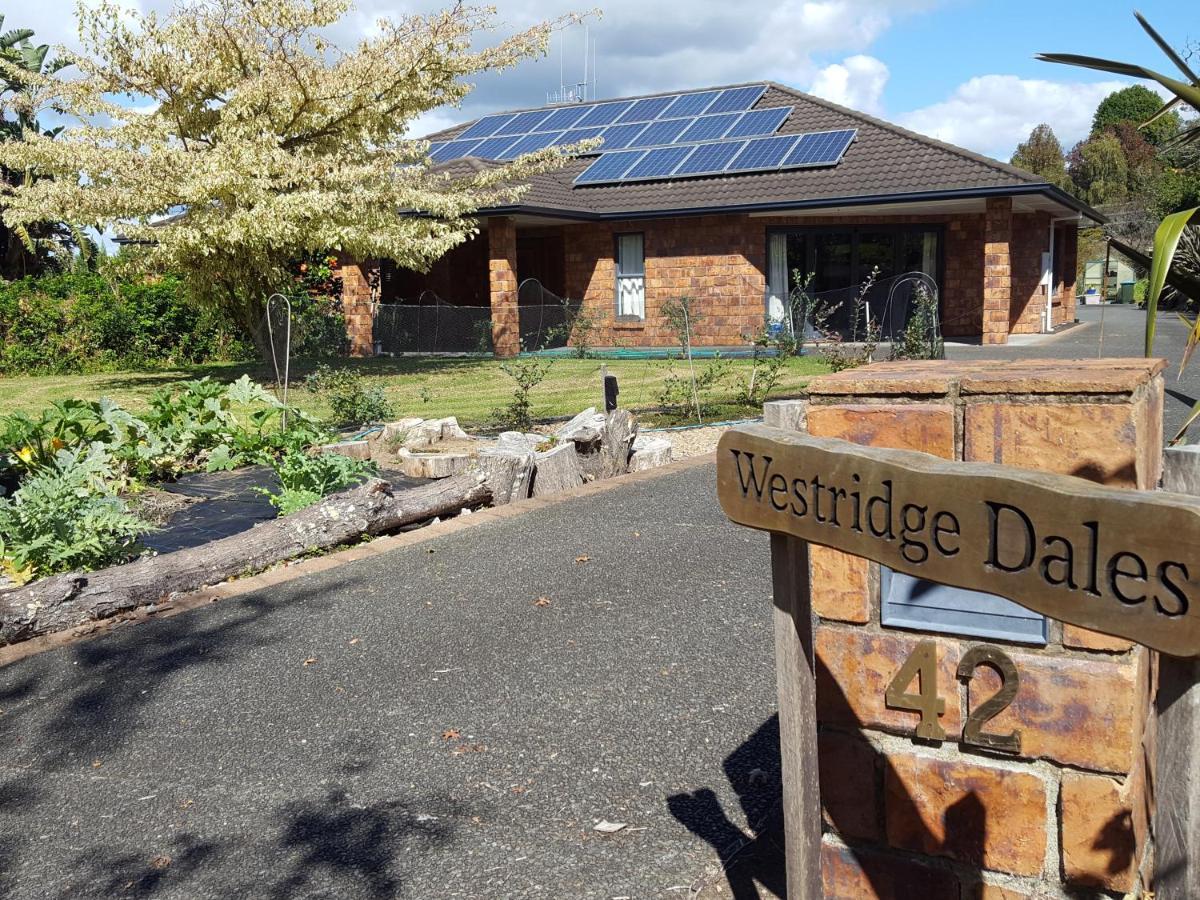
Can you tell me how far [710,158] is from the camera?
2319cm

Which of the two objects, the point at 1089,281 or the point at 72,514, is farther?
the point at 1089,281

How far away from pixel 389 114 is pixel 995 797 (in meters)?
16.1

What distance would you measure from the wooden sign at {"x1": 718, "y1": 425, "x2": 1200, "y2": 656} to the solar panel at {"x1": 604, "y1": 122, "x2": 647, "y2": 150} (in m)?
24.4

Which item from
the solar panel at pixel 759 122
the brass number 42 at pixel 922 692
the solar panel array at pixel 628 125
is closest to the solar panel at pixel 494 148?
the solar panel array at pixel 628 125

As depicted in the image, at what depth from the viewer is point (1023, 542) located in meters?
1.52

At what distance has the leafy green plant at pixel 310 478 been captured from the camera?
730 cm

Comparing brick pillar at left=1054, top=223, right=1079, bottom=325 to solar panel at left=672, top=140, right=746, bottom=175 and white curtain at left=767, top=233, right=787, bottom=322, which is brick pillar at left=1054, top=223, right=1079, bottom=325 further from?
solar panel at left=672, top=140, right=746, bottom=175

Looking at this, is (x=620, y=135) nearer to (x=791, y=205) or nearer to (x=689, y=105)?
(x=689, y=105)

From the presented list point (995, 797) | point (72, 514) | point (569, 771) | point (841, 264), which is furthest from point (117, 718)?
point (841, 264)

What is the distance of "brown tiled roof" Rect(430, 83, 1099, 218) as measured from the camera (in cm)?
2011

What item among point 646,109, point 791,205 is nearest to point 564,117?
point 646,109

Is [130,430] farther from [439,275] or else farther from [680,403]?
[439,275]

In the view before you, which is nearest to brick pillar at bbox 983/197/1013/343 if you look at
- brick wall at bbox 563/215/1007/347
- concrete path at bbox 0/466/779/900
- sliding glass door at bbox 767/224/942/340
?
brick wall at bbox 563/215/1007/347

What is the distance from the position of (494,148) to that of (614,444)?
18138mm
